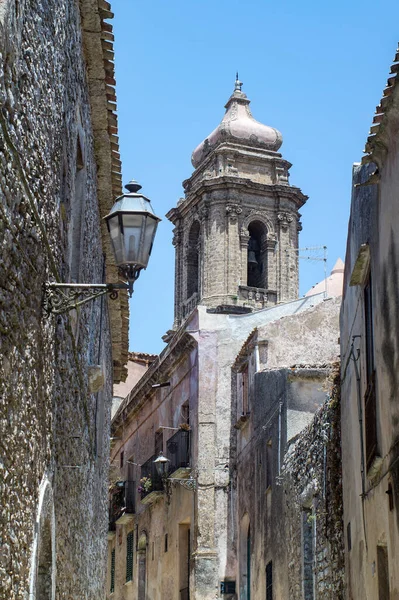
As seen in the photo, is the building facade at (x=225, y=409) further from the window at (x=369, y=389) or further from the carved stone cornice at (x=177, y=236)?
the window at (x=369, y=389)

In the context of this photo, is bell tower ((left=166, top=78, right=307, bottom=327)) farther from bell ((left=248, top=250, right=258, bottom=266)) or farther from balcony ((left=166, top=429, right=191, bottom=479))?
balcony ((left=166, top=429, right=191, bottom=479))

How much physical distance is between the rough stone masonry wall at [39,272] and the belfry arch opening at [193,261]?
101 feet

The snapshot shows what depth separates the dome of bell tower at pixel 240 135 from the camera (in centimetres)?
4125

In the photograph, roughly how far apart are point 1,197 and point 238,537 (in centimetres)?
1740

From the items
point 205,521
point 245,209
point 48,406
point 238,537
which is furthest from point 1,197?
point 245,209

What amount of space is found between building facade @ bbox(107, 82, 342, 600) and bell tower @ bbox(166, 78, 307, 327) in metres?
0.06

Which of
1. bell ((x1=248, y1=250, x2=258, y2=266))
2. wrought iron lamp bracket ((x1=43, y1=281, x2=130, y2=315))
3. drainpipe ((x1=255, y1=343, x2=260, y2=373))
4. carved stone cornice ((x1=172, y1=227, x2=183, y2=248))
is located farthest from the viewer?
carved stone cornice ((x1=172, y1=227, x2=183, y2=248))

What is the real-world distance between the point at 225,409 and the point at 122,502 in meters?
7.60

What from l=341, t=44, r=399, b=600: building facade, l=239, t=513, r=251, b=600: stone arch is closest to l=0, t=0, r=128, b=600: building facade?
l=341, t=44, r=399, b=600: building facade

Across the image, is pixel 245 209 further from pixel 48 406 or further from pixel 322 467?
pixel 48 406

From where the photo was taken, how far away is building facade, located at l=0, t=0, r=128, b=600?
→ 5.37 meters

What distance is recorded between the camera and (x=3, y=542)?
206 inches

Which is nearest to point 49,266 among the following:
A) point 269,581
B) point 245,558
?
point 269,581

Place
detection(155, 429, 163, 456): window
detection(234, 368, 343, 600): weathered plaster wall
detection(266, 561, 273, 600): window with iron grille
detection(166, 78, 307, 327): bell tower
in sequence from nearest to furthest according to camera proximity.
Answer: detection(234, 368, 343, 600): weathered plaster wall → detection(266, 561, 273, 600): window with iron grille → detection(155, 429, 163, 456): window → detection(166, 78, 307, 327): bell tower
